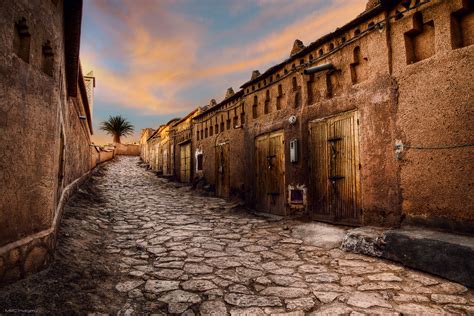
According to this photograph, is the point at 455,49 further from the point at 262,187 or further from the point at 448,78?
the point at 262,187

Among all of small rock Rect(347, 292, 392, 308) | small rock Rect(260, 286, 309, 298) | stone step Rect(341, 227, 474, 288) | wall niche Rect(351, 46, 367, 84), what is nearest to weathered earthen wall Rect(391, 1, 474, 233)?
stone step Rect(341, 227, 474, 288)

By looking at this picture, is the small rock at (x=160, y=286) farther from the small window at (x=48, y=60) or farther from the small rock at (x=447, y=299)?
the small rock at (x=447, y=299)

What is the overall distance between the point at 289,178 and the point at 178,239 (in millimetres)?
3667

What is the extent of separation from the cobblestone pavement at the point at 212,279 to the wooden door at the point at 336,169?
129 centimetres

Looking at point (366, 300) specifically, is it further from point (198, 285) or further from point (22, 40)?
point (22, 40)

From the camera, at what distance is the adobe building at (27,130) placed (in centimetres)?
265

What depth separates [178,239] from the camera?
18.9 feet

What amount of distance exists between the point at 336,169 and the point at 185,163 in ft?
37.2

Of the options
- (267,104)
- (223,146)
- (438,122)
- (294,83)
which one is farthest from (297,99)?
(223,146)

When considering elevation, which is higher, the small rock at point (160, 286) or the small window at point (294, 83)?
the small window at point (294, 83)

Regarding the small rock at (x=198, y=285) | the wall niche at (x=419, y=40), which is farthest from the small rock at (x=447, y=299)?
the wall niche at (x=419, y=40)

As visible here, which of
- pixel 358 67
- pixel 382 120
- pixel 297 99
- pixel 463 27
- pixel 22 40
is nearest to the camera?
pixel 22 40

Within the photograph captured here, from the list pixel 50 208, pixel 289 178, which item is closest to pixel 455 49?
pixel 289 178

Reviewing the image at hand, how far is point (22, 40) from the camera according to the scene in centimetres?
295
